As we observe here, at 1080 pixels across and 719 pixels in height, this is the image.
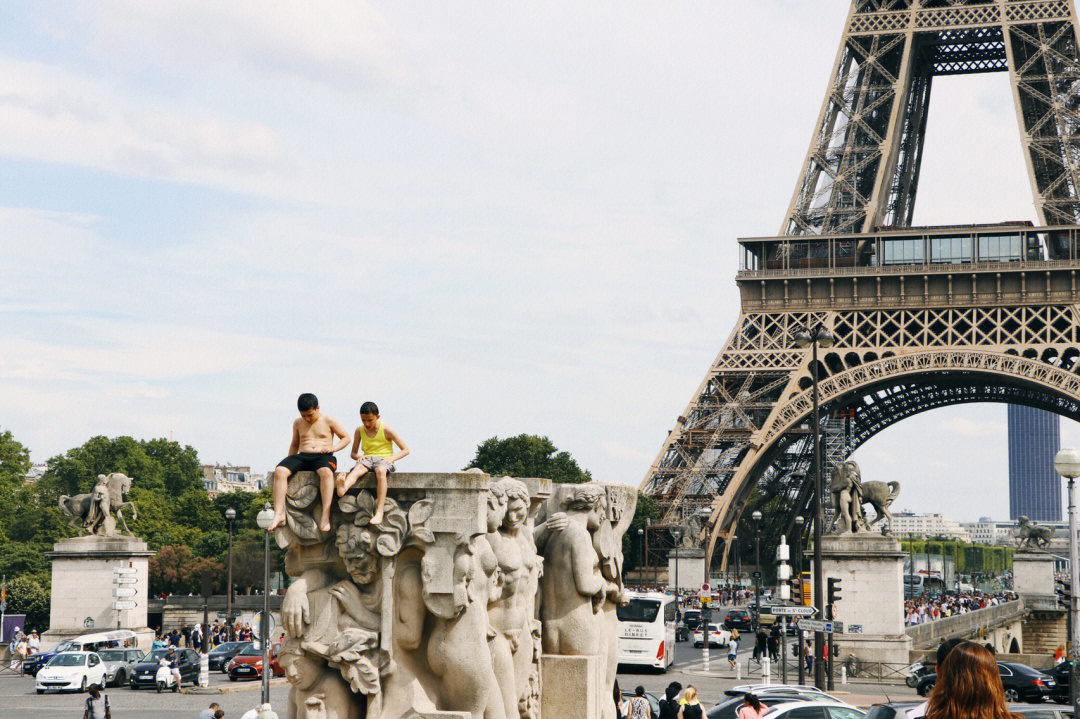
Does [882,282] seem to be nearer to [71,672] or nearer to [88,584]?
[88,584]

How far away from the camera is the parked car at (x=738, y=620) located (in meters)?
59.2

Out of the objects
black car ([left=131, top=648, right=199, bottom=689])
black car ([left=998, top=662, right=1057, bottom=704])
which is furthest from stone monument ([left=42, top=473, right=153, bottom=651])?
black car ([left=998, top=662, right=1057, bottom=704])

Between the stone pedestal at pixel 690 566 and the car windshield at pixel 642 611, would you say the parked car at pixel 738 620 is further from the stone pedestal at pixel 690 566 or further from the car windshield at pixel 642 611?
the car windshield at pixel 642 611

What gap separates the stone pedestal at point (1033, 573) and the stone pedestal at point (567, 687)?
4738 cm

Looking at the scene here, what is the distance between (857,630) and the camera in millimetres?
38094

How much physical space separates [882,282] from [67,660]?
39.4 m

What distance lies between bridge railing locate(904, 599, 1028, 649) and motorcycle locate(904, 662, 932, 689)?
22.0 ft

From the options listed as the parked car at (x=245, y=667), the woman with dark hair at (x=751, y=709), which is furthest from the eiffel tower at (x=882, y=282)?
the woman with dark hair at (x=751, y=709)

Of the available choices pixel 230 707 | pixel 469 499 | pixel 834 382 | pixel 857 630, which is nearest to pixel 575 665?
pixel 469 499

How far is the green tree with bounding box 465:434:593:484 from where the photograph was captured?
98438 mm

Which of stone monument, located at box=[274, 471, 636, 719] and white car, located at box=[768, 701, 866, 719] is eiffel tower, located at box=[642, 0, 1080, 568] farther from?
stone monument, located at box=[274, 471, 636, 719]

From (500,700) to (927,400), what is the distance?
225ft

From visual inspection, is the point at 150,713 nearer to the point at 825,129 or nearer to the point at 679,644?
the point at 679,644

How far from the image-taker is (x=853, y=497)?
38094 millimetres
